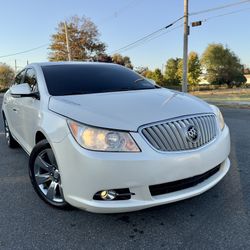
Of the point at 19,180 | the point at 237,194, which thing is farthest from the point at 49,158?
the point at 237,194

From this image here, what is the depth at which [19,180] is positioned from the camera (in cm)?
361

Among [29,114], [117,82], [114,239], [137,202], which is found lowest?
[114,239]

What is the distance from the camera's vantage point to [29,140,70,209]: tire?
2.65 meters

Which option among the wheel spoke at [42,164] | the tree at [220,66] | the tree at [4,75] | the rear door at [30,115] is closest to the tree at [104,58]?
the tree at [220,66]

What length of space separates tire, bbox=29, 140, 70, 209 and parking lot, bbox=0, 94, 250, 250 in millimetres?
131

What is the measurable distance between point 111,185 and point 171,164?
1.62ft

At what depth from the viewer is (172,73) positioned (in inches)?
2222

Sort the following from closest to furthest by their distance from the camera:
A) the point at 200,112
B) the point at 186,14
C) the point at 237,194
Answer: the point at 200,112 < the point at 237,194 < the point at 186,14

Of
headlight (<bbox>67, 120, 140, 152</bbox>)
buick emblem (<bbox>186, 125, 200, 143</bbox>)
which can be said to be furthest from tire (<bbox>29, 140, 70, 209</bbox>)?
buick emblem (<bbox>186, 125, 200, 143</bbox>)

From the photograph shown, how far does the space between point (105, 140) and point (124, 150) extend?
17 centimetres

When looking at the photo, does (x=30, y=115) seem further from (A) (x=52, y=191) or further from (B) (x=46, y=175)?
(A) (x=52, y=191)

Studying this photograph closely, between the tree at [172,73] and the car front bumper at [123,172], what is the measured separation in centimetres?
5154

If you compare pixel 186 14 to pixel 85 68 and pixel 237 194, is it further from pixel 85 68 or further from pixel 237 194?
pixel 237 194

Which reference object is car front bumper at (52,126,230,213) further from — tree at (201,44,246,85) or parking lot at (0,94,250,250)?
tree at (201,44,246,85)
